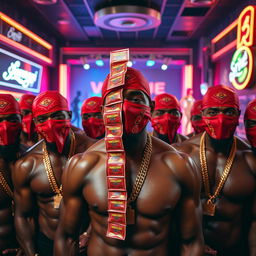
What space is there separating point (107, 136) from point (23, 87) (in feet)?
24.1

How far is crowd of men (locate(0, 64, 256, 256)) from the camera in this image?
1532 mm

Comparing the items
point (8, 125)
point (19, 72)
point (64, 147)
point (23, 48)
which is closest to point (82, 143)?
point (64, 147)

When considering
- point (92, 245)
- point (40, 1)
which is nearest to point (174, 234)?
point (92, 245)

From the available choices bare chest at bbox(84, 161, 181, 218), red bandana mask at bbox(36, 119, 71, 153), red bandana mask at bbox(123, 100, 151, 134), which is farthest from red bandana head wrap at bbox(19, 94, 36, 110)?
red bandana mask at bbox(123, 100, 151, 134)

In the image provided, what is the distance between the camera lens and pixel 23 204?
2.27 m

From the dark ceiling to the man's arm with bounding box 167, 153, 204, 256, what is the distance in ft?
21.2

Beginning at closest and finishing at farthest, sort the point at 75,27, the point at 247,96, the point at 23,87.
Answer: the point at 247,96 → the point at 23,87 → the point at 75,27

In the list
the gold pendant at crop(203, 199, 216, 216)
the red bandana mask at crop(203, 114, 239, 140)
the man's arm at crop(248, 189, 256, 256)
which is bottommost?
the man's arm at crop(248, 189, 256, 256)

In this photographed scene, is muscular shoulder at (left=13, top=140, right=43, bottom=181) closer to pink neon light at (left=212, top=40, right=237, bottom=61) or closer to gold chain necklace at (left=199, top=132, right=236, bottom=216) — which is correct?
gold chain necklace at (left=199, top=132, right=236, bottom=216)

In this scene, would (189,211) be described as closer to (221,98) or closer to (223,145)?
(223,145)

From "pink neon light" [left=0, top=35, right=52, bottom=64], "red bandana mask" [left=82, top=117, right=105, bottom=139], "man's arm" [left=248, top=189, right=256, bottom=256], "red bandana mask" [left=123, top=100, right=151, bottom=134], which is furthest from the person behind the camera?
"pink neon light" [left=0, top=35, right=52, bottom=64]

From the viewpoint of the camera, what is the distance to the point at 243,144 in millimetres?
2352

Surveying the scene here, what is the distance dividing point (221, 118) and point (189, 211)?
863mm

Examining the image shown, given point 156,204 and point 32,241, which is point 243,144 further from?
point 32,241
